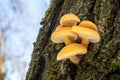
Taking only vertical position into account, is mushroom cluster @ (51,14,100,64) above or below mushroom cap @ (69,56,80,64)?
above

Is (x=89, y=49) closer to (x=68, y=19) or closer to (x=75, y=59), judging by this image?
(x=75, y=59)

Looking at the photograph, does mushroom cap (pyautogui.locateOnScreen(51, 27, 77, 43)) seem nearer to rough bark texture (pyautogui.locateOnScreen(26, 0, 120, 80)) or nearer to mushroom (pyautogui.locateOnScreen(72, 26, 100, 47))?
mushroom (pyautogui.locateOnScreen(72, 26, 100, 47))

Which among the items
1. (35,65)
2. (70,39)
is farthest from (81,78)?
(35,65)

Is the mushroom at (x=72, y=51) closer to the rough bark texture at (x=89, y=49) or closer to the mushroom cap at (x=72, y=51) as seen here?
the mushroom cap at (x=72, y=51)

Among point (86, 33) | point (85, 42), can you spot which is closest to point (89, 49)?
point (85, 42)

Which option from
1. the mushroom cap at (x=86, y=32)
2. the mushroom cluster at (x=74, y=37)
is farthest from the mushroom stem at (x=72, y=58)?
the mushroom cap at (x=86, y=32)

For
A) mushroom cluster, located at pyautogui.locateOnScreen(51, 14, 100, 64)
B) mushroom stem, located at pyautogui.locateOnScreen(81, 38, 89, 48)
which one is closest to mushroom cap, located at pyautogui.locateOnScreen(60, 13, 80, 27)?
mushroom cluster, located at pyautogui.locateOnScreen(51, 14, 100, 64)

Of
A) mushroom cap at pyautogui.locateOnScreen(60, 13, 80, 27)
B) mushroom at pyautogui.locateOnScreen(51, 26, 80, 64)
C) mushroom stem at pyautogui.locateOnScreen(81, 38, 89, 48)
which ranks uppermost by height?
mushroom cap at pyautogui.locateOnScreen(60, 13, 80, 27)
